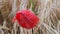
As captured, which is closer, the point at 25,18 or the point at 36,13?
the point at 25,18

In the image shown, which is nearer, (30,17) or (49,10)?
(30,17)

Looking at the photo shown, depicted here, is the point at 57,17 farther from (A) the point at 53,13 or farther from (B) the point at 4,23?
(B) the point at 4,23

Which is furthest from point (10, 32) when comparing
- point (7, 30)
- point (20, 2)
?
point (20, 2)

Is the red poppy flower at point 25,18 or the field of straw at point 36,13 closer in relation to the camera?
the red poppy flower at point 25,18

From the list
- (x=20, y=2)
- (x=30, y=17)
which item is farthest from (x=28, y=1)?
(x=30, y=17)

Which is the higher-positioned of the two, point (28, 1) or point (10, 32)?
point (28, 1)

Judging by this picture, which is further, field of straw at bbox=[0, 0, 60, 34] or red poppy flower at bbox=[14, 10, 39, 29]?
field of straw at bbox=[0, 0, 60, 34]

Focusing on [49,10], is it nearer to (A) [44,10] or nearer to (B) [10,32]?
(A) [44,10]
